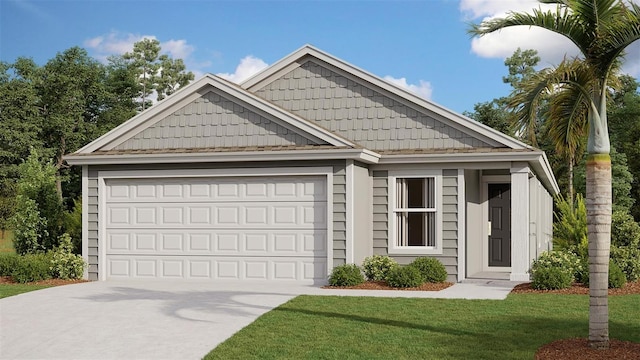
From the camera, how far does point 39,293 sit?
1457cm

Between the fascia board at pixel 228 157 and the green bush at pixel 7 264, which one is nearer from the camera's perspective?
the fascia board at pixel 228 157

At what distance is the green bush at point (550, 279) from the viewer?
14.5 m

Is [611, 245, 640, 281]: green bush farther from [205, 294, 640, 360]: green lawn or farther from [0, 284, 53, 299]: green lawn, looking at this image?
[0, 284, 53, 299]: green lawn

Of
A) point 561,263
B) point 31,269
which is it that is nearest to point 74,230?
point 31,269

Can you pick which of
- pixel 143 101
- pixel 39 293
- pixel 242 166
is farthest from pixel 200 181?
pixel 143 101

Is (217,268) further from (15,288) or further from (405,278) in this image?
A: (405,278)

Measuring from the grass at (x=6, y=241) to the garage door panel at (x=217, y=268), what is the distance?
1530 cm

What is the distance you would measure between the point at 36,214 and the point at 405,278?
9754 mm

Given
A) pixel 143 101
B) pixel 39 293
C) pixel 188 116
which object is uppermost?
pixel 143 101

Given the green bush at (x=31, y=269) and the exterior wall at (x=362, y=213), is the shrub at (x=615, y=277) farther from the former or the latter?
the green bush at (x=31, y=269)

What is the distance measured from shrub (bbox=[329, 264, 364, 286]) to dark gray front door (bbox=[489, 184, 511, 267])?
16.8 ft

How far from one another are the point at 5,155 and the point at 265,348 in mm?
37637

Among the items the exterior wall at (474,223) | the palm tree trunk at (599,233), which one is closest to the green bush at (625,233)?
the exterior wall at (474,223)

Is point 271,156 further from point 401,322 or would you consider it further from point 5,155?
point 5,155
